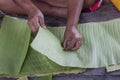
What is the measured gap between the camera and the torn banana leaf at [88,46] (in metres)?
0.93

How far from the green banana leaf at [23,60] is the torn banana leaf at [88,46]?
1.4 inches

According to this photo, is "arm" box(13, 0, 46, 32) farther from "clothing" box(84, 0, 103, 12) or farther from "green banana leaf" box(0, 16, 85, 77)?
"clothing" box(84, 0, 103, 12)

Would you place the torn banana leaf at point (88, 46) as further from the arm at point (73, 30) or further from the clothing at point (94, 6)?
the clothing at point (94, 6)

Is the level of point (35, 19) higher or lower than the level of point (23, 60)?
higher

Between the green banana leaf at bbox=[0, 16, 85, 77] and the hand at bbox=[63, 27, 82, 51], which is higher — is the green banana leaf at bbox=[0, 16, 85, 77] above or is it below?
below

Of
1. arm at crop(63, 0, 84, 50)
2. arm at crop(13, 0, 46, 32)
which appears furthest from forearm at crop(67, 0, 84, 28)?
arm at crop(13, 0, 46, 32)

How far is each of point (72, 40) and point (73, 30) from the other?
0.04 m

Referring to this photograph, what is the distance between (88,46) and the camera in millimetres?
998

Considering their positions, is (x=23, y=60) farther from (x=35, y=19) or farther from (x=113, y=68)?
(x=113, y=68)

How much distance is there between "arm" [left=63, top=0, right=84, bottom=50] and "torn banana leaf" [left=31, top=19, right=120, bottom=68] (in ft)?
0.07

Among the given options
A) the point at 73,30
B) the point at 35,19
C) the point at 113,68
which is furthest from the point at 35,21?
the point at 113,68

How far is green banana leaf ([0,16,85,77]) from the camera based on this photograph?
965mm

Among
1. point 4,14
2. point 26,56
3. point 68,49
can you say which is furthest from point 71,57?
point 4,14

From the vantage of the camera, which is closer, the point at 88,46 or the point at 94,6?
the point at 88,46
